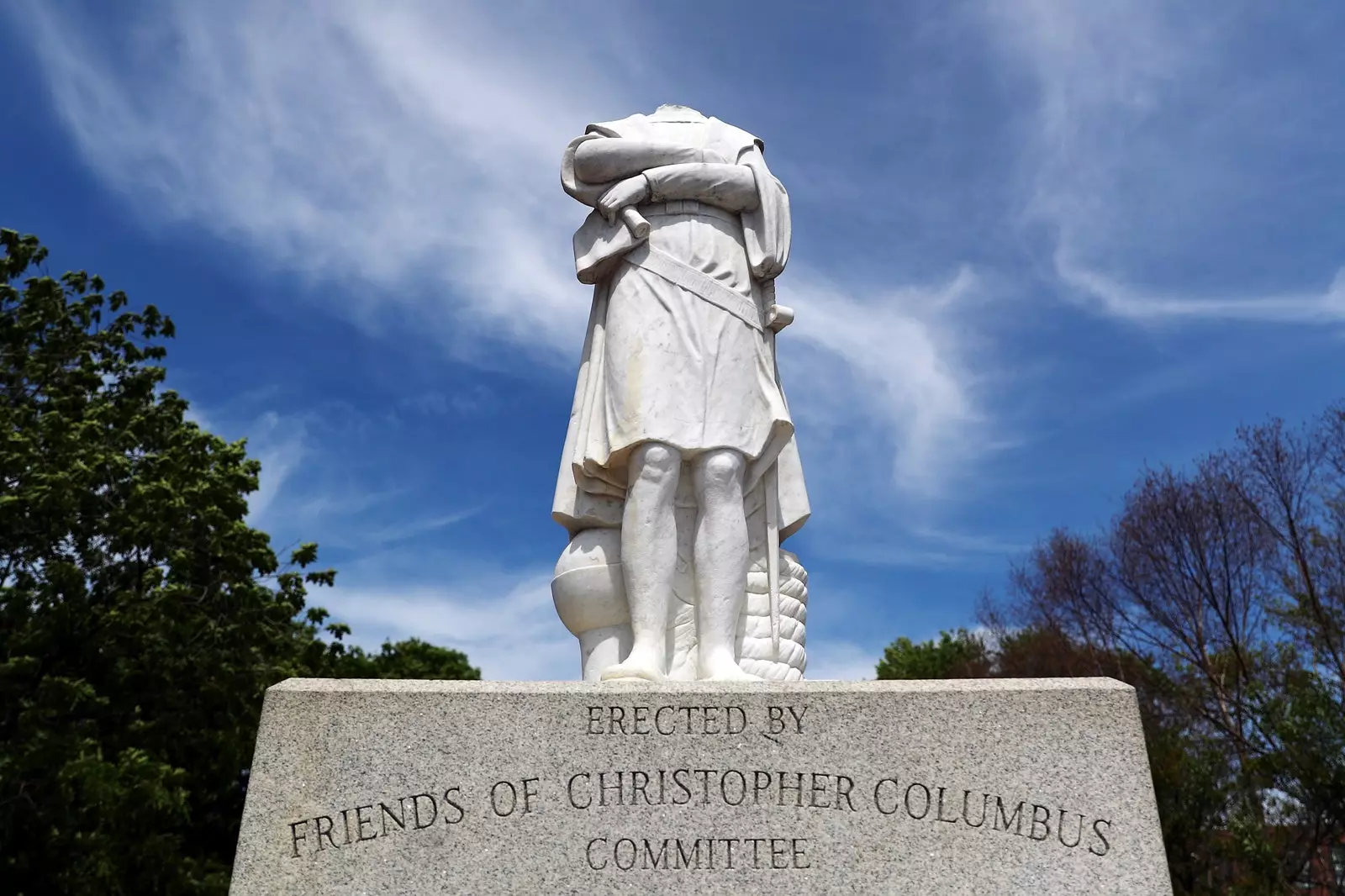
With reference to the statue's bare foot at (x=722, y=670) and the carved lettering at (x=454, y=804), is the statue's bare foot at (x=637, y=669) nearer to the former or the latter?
the statue's bare foot at (x=722, y=670)

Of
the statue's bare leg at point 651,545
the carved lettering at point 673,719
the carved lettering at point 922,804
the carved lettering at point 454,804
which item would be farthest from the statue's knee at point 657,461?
the carved lettering at point 922,804

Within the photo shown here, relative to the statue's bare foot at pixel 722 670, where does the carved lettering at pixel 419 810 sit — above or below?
below

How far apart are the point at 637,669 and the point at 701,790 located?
82 centimetres

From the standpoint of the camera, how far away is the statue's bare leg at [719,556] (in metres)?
5.61

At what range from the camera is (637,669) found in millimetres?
5320

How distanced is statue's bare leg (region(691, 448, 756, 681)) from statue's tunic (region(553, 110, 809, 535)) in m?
0.13

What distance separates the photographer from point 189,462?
55.8 ft

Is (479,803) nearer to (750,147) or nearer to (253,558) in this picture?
(750,147)

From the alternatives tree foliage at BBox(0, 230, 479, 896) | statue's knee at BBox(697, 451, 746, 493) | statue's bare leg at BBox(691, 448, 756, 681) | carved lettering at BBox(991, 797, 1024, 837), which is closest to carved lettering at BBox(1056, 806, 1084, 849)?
carved lettering at BBox(991, 797, 1024, 837)

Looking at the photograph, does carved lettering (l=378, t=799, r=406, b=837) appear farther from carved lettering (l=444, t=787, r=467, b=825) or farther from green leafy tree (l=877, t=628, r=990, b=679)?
green leafy tree (l=877, t=628, r=990, b=679)

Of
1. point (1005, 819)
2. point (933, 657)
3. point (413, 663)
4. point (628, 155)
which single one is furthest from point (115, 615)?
point (933, 657)

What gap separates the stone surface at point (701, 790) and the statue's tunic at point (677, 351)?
143 cm

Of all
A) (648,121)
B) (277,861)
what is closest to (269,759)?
(277,861)

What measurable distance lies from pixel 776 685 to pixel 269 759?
2064 mm
